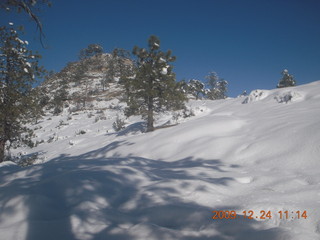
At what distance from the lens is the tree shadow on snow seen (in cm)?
162

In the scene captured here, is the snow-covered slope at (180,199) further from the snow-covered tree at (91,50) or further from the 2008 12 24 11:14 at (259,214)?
the snow-covered tree at (91,50)

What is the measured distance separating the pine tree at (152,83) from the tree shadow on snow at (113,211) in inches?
335

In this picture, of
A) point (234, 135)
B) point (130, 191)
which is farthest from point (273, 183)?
point (234, 135)

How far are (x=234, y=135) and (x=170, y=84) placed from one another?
6265 millimetres

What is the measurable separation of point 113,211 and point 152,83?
386 inches

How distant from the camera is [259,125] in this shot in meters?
6.10

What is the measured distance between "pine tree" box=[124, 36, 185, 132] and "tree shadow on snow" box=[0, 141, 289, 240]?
851 cm

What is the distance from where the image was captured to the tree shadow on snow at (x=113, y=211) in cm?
162

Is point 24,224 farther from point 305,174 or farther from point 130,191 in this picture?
point 305,174

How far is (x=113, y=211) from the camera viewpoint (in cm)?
206

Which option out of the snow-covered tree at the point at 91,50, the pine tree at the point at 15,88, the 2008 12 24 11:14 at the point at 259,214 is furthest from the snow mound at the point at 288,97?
the snow-covered tree at the point at 91,50

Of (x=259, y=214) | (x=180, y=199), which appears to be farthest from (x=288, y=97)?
(x=180, y=199)

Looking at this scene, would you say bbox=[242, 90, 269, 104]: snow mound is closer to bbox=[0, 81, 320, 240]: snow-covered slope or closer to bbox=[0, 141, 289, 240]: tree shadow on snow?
bbox=[0, 81, 320, 240]: snow-covered slope

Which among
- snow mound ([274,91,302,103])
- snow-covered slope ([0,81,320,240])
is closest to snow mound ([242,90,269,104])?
snow mound ([274,91,302,103])
